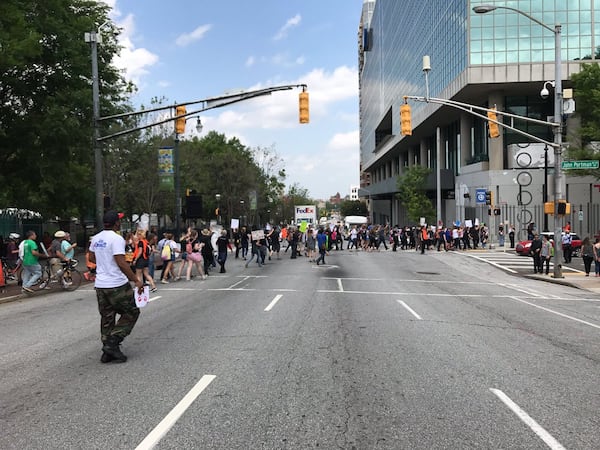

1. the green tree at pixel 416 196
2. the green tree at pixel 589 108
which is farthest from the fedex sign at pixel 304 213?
the green tree at pixel 589 108

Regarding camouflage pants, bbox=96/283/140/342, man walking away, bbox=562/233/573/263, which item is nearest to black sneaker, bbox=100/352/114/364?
camouflage pants, bbox=96/283/140/342

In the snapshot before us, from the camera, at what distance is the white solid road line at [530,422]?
4.32 metres

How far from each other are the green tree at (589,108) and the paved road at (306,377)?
22.1 metres

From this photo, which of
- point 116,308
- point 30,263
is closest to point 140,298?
point 116,308

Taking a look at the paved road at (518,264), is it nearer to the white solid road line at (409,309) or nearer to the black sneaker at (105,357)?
the white solid road line at (409,309)

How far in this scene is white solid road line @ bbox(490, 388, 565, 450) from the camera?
432 cm

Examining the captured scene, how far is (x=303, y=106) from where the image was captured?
58.3 ft

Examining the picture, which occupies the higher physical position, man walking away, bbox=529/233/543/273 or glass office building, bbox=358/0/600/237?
glass office building, bbox=358/0/600/237

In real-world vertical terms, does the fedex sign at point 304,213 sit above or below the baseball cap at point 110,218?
above

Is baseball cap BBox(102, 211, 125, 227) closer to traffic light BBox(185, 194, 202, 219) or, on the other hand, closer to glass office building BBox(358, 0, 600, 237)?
traffic light BBox(185, 194, 202, 219)

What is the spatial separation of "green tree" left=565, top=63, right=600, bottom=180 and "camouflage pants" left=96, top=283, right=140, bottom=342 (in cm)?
3035

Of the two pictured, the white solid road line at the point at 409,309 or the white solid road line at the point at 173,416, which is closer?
the white solid road line at the point at 173,416

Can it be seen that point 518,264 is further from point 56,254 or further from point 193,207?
point 56,254

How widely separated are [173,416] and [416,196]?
167 feet
